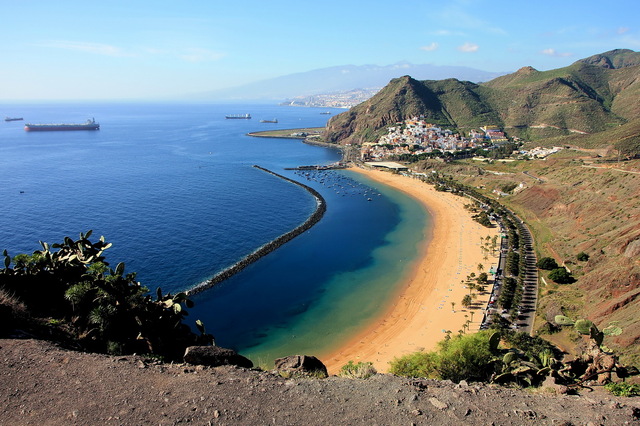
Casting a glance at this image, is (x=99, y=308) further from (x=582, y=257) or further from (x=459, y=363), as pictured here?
(x=582, y=257)

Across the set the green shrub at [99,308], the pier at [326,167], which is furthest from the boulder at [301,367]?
the pier at [326,167]

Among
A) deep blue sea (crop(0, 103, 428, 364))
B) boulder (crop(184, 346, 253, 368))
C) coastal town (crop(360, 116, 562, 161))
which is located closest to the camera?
boulder (crop(184, 346, 253, 368))

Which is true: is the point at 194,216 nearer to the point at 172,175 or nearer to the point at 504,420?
the point at 172,175

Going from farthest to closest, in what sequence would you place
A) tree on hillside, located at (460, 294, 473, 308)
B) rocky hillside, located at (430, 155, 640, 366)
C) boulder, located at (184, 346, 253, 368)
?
1. tree on hillside, located at (460, 294, 473, 308)
2. rocky hillside, located at (430, 155, 640, 366)
3. boulder, located at (184, 346, 253, 368)

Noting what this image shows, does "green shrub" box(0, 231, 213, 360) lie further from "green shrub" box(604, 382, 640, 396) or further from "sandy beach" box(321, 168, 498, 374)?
"green shrub" box(604, 382, 640, 396)

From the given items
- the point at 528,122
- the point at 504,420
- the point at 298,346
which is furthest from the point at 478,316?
the point at 528,122

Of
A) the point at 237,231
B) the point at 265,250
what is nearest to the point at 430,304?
the point at 265,250

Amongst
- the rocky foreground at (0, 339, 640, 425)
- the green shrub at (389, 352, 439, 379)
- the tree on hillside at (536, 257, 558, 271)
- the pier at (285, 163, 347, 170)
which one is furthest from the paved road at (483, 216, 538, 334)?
the pier at (285, 163, 347, 170)
